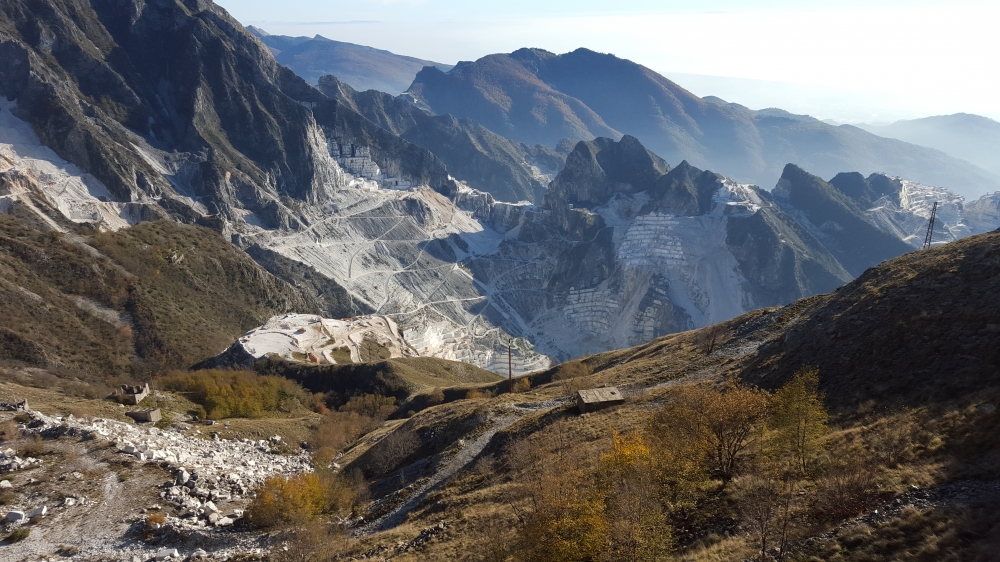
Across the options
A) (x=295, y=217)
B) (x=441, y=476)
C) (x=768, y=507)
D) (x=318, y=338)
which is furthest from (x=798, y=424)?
(x=295, y=217)

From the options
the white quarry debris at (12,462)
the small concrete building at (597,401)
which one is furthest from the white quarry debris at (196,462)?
the small concrete building at (597,401)

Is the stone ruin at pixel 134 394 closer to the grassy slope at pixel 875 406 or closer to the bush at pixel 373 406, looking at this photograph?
the grassy slope at pixel 875 406

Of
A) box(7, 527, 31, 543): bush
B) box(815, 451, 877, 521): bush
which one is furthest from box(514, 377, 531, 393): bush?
box(815, 451, 877, 521): bush

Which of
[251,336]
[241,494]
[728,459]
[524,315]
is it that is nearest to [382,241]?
[524,315]

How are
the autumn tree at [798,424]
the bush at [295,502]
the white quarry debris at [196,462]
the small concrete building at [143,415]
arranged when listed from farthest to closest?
the small concrete building at [143,415]
the white quarry debris at [196,462]
the bush at [295,502]
the autumn tree at [798,424]

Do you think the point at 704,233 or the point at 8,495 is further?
the point at 704,233

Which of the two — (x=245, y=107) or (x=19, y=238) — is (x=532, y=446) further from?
(x=245, y=107)

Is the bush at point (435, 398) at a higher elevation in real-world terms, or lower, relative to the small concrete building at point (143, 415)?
lower
